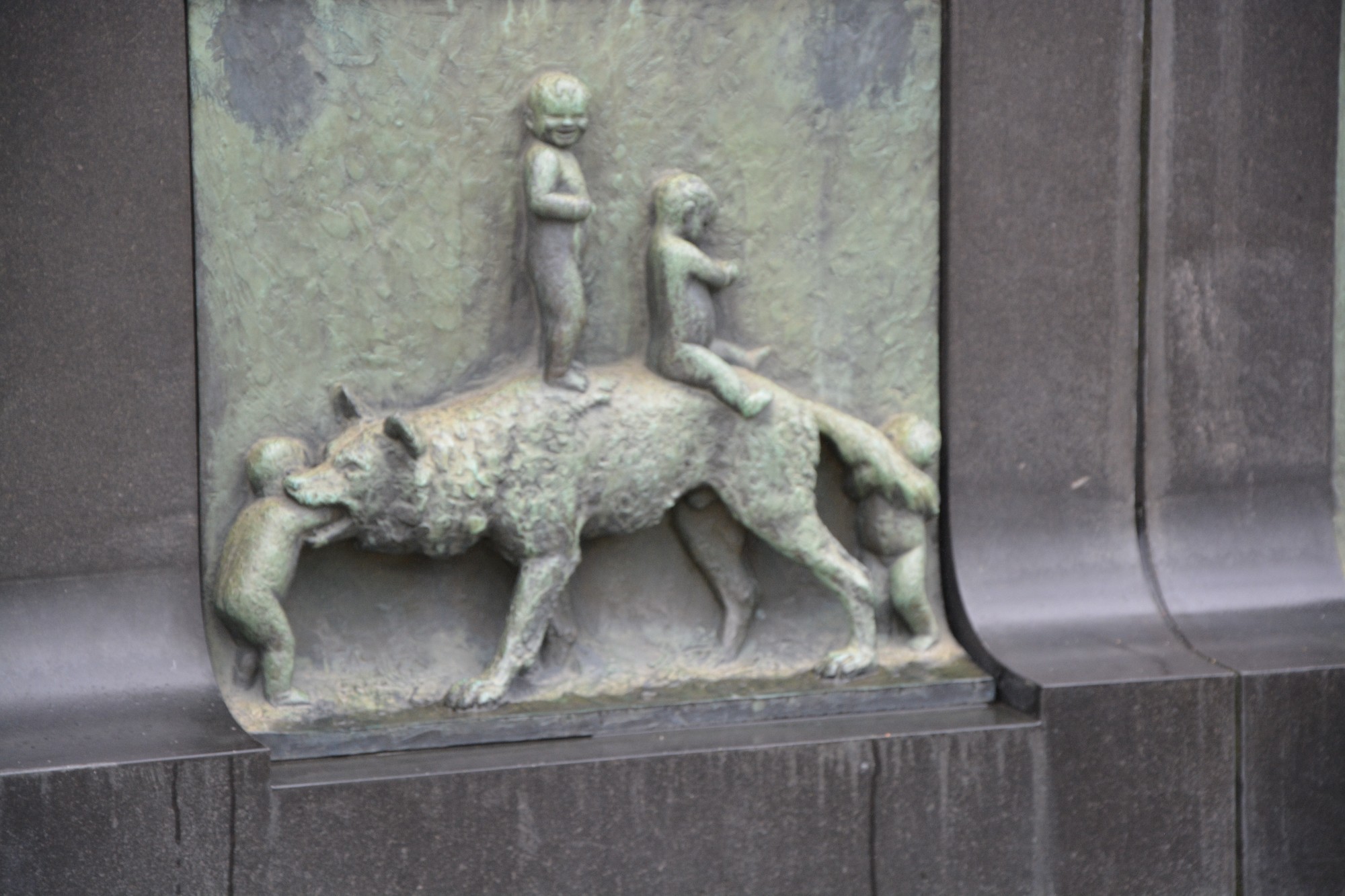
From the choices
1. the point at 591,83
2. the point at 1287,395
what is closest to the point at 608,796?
the point at 591,83

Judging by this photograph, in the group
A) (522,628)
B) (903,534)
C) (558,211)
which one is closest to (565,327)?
(558,211)

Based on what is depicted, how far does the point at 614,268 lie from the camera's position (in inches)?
200

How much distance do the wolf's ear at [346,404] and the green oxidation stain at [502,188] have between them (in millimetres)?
32

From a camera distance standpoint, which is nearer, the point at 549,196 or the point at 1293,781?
the point at 549,196

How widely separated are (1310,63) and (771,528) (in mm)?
2247

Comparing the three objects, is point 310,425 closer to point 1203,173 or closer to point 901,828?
point 901,828

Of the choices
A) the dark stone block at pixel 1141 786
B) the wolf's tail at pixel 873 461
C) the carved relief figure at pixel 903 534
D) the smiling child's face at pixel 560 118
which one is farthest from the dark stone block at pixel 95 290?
the dark stone block at pixel 1141 786

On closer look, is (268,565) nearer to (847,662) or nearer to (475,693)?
(475,693)

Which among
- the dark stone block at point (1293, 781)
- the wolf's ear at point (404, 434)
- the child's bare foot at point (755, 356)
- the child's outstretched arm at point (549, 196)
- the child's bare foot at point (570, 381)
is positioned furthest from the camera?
the child's bare foot at point (755, 356)

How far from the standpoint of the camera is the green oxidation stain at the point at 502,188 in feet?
15.8

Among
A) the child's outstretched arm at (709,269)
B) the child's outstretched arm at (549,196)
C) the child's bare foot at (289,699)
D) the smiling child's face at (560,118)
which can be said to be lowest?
the child's bare foot at (289,699)

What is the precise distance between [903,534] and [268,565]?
186cm

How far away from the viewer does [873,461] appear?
520cm

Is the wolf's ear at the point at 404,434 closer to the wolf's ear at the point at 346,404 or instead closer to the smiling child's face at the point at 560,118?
the wolf's ear at the point at 346,404
